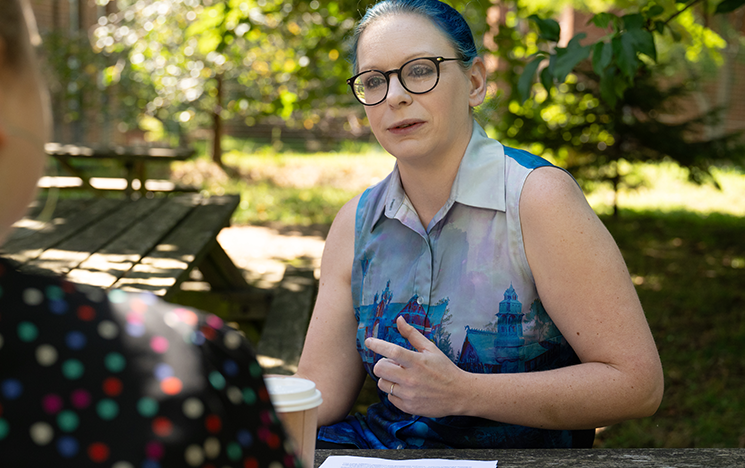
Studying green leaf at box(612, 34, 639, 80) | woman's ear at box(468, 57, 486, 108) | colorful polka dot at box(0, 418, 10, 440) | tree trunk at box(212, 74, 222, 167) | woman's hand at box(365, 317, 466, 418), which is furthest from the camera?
tree trunk at box(212, 74, 222, 167)

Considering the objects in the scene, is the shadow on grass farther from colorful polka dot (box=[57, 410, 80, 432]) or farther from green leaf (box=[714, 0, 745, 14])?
colorful polka dot (box=[57, 410, 80, 432])

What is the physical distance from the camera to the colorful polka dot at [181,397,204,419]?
0.54 meters

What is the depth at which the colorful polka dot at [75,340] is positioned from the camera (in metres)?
0.53

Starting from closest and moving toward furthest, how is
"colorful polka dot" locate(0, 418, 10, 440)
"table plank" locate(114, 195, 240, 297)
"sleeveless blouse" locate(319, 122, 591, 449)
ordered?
"colorful polka dot" locate(0, 418, 10, 440) → "sleeveless blouse" locate(319, 122, 591, 449) → "table plank" locate(114, 195, 240, 297)

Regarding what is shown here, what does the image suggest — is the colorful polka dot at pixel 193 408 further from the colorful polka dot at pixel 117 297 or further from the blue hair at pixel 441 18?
the blue hair at pixel 441 18

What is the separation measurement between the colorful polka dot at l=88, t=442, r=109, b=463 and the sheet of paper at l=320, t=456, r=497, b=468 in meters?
0.83

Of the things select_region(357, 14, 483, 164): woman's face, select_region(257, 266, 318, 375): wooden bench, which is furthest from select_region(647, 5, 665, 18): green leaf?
select_region(257, 266, 318, 375): wooden bench

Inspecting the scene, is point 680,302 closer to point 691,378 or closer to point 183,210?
point 691,378

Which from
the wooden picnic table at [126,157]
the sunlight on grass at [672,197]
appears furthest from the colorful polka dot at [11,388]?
the sunlight on grass at [672,197]

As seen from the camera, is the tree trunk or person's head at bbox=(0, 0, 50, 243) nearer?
person's head at bbox=(0, 0, 50, 243)

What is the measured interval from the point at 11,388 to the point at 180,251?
2602 mm

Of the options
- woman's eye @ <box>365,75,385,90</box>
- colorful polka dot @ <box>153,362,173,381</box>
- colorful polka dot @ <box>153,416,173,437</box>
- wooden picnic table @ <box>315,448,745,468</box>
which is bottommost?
wooden picnic table @ <box>315,448,745,468</box>

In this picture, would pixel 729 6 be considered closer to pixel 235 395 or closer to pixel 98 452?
pixel 235 395

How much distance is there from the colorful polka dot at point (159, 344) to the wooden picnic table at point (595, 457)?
2.76 feet
